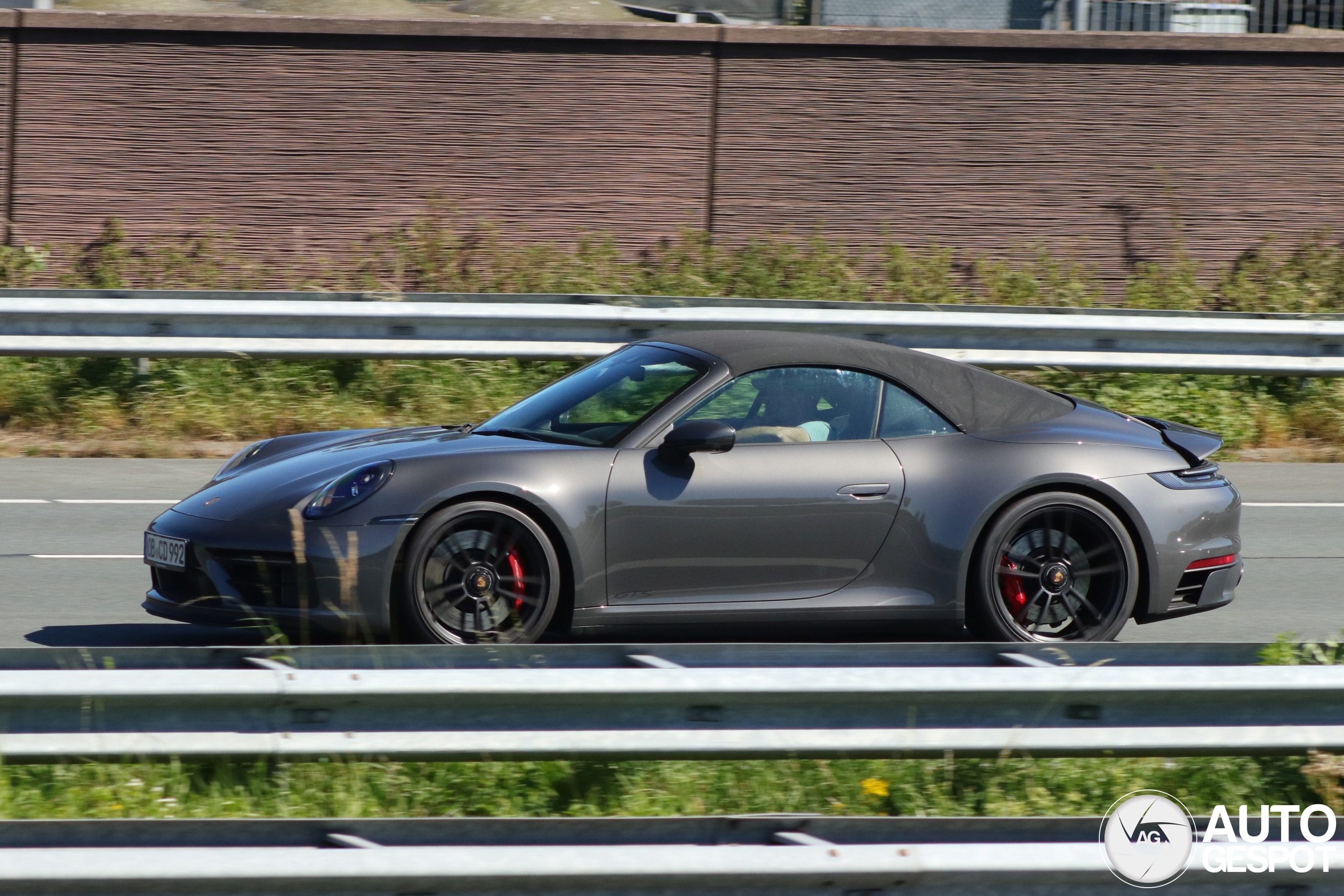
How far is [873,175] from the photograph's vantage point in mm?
14438

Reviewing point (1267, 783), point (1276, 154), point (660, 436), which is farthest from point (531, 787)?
point (1276, 154)

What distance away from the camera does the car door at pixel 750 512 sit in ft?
18.3

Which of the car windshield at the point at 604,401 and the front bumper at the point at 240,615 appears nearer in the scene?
the front bumper at the point at 240,615

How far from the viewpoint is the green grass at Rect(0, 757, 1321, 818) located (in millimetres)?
4195

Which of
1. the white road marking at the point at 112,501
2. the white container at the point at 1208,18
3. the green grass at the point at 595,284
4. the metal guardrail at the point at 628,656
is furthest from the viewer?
the white container at the point at 1208,18

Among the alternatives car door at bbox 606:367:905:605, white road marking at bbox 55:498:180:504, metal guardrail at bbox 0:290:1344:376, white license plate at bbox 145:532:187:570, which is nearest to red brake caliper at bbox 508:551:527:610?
car door at bbox 606:367:905:605

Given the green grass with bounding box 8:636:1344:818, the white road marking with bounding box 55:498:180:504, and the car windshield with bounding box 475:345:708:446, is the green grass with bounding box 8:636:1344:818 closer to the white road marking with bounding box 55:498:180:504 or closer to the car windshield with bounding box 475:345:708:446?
the car windshield with bounding box 475:345:708:446

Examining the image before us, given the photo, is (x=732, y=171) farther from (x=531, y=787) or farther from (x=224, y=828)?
(x=224, y=828)

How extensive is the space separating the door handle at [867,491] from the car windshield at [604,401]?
737 mm

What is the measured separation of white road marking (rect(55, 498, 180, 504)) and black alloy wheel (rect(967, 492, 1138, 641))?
193 inches

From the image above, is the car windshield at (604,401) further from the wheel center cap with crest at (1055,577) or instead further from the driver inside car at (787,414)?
the wheel center cap with crest at (1055,577)

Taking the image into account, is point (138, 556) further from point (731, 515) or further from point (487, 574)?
point (731, 515)

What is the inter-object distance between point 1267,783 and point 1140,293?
1025 centimetres

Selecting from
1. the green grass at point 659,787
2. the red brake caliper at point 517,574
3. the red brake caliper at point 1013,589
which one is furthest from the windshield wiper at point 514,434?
the red brake caliper at point 1013,589
